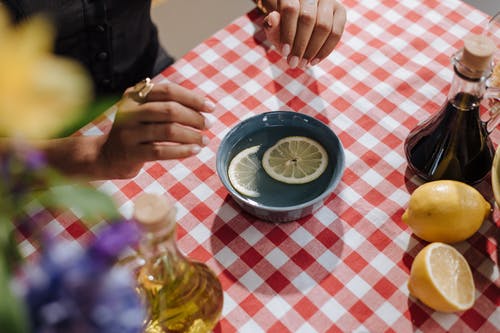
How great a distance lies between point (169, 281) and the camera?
68cm

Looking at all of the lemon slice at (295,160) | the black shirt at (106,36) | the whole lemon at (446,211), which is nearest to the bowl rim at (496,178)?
the whole lemon at (446,211)

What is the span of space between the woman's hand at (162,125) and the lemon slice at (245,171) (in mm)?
100

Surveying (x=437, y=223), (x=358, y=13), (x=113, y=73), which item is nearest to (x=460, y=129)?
(x=437, y=223)

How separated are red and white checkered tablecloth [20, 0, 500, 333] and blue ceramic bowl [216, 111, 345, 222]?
4cm

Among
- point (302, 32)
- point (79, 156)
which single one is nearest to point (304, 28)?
point (302, 32)

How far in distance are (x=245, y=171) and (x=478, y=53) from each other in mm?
395

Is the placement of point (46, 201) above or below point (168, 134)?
above

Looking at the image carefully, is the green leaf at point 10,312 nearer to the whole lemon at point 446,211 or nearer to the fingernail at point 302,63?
the whole lemon at point 446,211

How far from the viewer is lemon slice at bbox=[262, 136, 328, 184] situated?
0.90 m

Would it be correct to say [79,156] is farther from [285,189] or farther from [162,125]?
[285,189]

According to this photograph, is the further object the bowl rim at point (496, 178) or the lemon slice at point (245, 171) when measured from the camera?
the lemon slice at point (245, 171)

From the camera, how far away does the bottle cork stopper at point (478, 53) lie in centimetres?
72

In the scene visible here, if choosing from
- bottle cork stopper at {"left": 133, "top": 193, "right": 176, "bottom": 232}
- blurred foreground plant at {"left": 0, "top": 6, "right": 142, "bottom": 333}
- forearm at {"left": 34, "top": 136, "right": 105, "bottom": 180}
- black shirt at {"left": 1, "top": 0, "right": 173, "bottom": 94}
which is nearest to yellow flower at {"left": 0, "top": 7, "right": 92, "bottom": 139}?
blurred foreground plant at {"left": 0, "top": 6, "right": 142, "bottom": 333}

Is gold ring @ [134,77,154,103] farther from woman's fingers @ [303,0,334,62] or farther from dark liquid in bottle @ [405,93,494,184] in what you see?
dark liquid in bottle @ [405,93,494,184]
